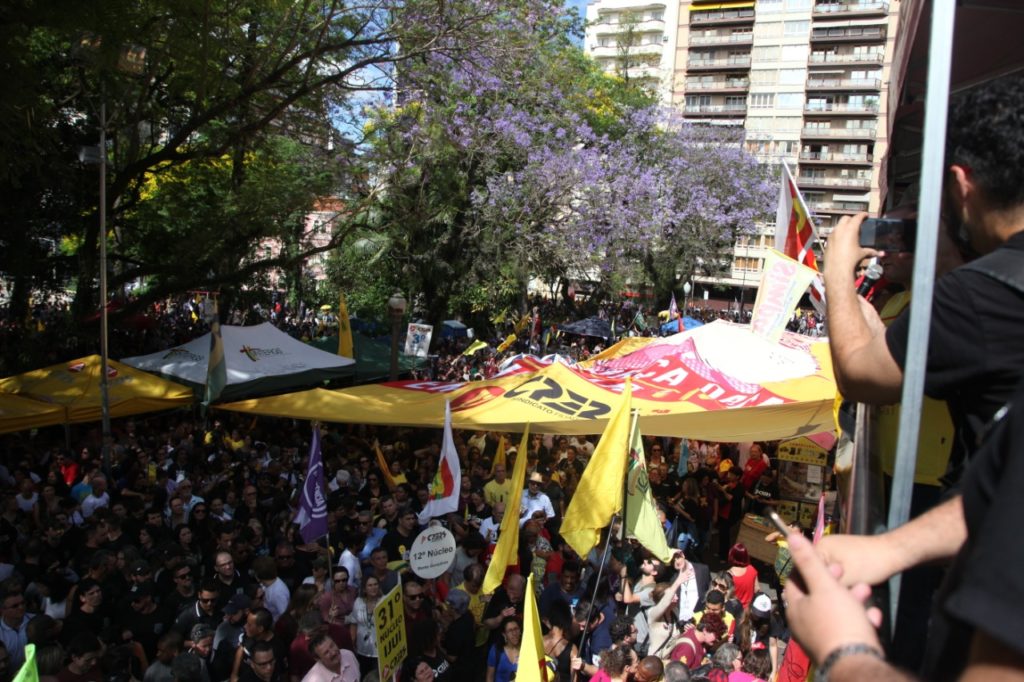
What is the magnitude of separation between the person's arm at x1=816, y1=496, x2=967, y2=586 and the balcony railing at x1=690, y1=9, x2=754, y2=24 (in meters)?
69.4

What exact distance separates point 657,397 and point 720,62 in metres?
61.1

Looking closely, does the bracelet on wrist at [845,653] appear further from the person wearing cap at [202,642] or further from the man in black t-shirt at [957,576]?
the person wearing cap at [202,642]

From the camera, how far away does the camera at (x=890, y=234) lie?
1.59 metres

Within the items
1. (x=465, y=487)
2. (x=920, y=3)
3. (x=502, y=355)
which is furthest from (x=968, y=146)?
(x=502, y=355)

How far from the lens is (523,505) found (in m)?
10.3

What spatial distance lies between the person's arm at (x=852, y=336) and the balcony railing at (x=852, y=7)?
66847 millimetres

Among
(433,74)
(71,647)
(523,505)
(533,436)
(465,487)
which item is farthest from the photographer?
(433,74)

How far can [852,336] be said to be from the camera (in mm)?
1615

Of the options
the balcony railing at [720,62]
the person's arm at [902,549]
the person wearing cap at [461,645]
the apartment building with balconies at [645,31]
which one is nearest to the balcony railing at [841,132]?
the balcony railing at [720,62]

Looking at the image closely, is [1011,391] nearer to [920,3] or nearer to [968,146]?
[968,146]

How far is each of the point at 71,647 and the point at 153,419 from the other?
1102 cm

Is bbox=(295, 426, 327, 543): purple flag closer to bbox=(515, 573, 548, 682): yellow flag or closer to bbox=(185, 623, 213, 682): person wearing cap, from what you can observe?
bbox=(185, 623, 213, 682): person wearing cap

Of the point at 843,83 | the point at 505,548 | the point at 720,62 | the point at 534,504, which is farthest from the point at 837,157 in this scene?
the point at 505,548

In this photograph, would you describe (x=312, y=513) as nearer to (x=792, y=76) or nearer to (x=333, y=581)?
(x=333, y=581)
